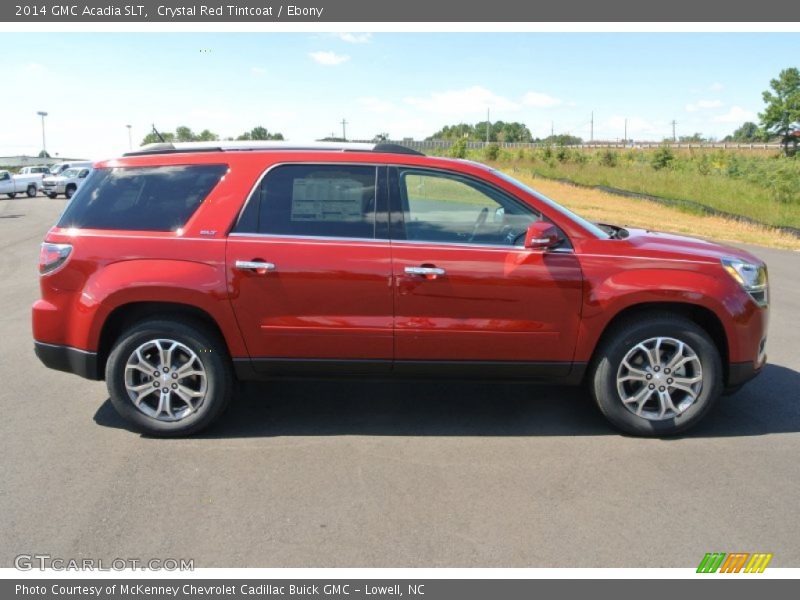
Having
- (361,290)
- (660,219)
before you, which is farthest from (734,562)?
(660,219)

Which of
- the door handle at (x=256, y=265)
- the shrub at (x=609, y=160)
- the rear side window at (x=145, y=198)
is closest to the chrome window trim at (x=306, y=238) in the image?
the door handle at (x=256, y=265)

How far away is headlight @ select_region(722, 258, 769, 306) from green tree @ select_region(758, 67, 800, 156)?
76053 mm

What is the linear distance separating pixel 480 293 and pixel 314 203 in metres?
1.27

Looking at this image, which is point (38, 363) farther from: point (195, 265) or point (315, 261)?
point (315, 261)

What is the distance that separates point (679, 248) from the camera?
4734 mm

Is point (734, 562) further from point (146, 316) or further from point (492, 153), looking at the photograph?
point (492, 153)

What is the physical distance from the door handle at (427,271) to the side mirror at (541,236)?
1.96ft

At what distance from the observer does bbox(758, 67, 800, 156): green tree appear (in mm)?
70375

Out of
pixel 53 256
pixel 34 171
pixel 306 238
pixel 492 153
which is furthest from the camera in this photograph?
A: pixel 492 153

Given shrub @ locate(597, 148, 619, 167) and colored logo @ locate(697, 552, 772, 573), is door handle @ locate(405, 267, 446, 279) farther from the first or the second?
shrub @ locate(597, 148, 619, 167)

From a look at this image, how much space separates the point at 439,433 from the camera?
4.73 m

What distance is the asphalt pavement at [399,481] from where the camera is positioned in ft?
10.9

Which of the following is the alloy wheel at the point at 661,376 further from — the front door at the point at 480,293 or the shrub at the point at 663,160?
the shrub at the point at 663,160
